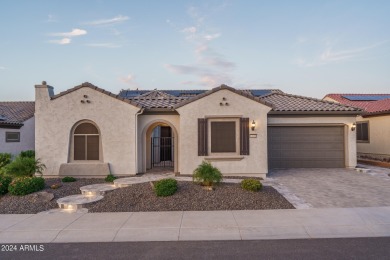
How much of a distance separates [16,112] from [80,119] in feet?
49.3

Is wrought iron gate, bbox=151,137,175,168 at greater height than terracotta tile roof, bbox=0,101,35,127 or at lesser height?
lesser

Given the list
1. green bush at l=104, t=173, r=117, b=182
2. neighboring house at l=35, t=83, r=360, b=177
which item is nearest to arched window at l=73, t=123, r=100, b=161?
neighboring house at l=35, t=83, r=360, b=177

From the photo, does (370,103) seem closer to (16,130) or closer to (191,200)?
(191,200)

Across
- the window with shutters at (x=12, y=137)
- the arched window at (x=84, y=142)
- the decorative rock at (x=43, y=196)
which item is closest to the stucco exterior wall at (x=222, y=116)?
the arched window at (x=84, y=142)

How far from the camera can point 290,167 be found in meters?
16.0

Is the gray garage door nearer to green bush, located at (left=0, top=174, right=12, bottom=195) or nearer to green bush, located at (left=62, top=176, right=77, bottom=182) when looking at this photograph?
green bush, located at (left=62, top=176, right=77, bottom=182)

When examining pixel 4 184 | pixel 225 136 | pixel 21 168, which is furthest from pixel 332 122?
pixel 4 184

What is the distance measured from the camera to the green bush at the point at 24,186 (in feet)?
30.5

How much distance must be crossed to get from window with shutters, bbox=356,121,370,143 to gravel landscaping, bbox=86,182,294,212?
14341 mm

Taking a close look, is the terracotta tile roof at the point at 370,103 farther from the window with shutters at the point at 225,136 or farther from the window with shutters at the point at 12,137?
the window with shutters at the point at 12,137

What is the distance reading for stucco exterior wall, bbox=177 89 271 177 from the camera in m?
12.8

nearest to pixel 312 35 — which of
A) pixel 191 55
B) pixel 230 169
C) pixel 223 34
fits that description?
pixel 223 34

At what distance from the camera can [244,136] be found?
12656mm

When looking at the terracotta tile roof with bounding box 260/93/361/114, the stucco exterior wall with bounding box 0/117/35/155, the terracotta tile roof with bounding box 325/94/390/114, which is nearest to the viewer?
the terracotta tile roof with bounding box 260/93/361/114
